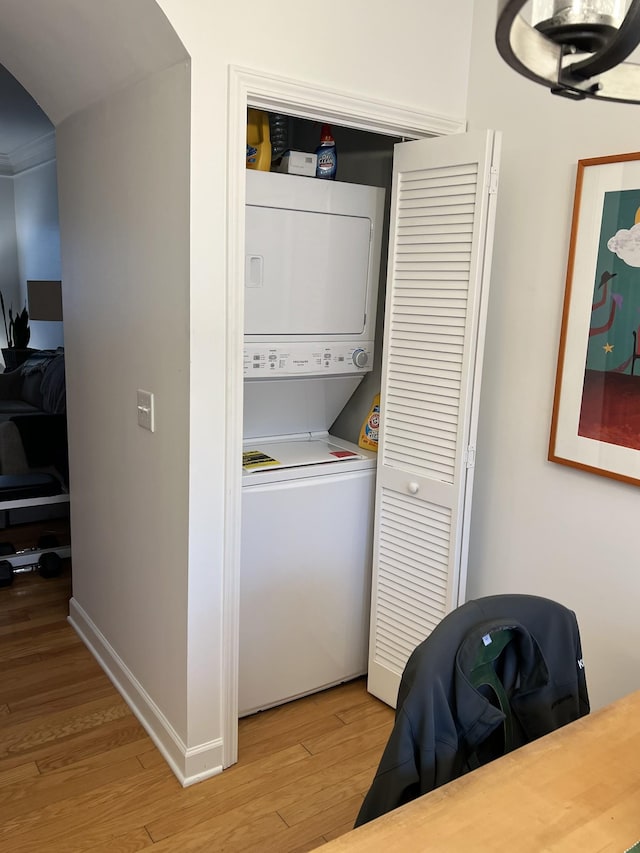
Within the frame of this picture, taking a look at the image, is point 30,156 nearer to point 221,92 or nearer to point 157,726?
point 221,92

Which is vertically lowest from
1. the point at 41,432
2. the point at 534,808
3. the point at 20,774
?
the point at 20,774

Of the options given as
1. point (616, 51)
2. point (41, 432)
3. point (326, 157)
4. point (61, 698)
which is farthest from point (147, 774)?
point (41, 432)

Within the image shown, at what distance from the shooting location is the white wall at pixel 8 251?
23.2 ft

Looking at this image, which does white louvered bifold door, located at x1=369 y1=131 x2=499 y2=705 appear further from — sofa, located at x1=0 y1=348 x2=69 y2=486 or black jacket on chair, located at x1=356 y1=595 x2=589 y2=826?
sofa, located at x1=0 y1=348 x2=69 y2=486

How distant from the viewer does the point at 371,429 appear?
270cm

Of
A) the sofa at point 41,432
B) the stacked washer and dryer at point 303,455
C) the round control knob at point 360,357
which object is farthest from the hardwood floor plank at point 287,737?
the sofa at point 41,432

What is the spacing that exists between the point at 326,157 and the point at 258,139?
0.82 ft

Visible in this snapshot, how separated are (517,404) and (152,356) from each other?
112 centimetres

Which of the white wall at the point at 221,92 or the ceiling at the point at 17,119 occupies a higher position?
the ceiling at the point at 17,119

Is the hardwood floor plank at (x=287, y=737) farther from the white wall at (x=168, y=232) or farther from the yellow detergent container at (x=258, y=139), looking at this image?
the yellow detergent container at (x=258, y=139)

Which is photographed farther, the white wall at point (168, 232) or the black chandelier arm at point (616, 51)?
the white wall at point (168, 232)

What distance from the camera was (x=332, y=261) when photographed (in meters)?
2.47

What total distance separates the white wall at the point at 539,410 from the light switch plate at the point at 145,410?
106cm

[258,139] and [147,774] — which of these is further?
[258,139]
